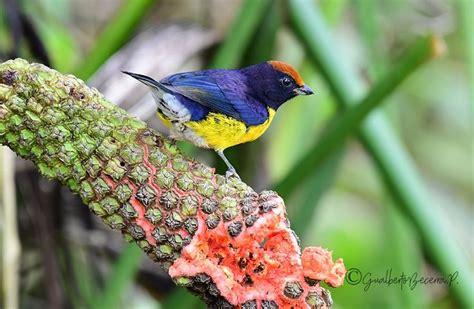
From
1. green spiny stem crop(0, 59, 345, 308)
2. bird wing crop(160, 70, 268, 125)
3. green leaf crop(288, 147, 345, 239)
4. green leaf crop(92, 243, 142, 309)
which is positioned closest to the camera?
green spiny stem crop(0, 59, 345, 308)

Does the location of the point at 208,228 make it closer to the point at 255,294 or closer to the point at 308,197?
the point at 255,294

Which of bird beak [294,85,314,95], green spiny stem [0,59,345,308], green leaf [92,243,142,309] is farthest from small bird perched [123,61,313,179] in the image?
green leaf [92,243,142,309]

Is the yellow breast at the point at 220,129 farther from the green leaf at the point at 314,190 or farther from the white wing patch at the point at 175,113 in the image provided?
the green leaf at the point at 314,190

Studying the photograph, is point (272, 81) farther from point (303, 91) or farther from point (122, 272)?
point (122, 272)

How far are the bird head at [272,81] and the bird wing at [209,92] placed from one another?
4 centimetres

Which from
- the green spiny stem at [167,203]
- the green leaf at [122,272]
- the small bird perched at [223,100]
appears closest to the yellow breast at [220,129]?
the small bird perched at [223,100]

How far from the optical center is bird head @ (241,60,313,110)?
116 centimetres

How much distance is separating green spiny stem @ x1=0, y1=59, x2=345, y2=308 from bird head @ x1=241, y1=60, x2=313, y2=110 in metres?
0.31

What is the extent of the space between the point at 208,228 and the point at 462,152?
8.73 feet

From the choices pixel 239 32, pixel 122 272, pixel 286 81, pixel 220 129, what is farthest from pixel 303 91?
pixel 122 272

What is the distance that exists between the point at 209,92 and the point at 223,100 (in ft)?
0.08

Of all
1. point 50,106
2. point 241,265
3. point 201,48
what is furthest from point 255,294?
point 201,48

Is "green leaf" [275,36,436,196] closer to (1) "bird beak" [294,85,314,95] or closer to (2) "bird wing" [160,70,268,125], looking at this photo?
(1) "bird beak" [294,85,314,95]

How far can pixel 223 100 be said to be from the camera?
3.61 feet
